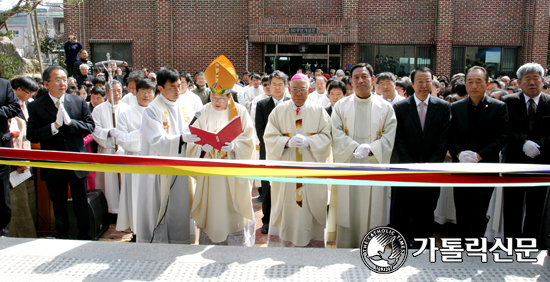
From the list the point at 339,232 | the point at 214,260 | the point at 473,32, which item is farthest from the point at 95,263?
the point at 473,32

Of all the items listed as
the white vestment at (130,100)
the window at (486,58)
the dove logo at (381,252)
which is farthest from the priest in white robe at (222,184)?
the window at (486,58)

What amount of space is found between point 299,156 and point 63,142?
2465 mm

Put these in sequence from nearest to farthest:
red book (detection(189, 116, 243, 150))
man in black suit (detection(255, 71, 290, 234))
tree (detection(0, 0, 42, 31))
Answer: red book (detection(189, 116, 243, 150)) → man in black suit (detection(255, 71, 290, 234)) → tree (detection(0, 0, 42, 31))

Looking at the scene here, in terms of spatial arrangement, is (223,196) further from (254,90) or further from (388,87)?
(254,90)

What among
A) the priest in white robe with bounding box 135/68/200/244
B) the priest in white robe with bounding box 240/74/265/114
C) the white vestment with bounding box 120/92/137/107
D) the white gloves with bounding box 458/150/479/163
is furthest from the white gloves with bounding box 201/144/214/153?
the priest in white robe with bounding box 240/74/265/114

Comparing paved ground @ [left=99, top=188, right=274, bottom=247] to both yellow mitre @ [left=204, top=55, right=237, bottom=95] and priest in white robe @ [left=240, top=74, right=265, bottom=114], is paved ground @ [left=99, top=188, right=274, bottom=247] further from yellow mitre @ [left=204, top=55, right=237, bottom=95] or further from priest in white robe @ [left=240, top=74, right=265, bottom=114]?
priest in white robe @ [left=240, top=74, right=265, bottom=114]

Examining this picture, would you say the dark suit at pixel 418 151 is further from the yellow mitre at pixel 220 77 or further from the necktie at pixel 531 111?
the yellow mitre at pixel 220 77

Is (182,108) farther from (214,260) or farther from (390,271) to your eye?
(390,271)

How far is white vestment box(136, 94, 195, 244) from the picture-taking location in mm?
4445

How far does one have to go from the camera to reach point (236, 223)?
4480mm

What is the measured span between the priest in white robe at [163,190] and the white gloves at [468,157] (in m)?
2.76

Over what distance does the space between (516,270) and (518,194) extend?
114 cm

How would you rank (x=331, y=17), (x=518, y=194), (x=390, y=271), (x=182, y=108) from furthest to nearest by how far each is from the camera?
(x=331, y=17)
(x=182, y=108)
(x=518, y=194)
(x=390, y=271)

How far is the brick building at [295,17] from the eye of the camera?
666 inches
